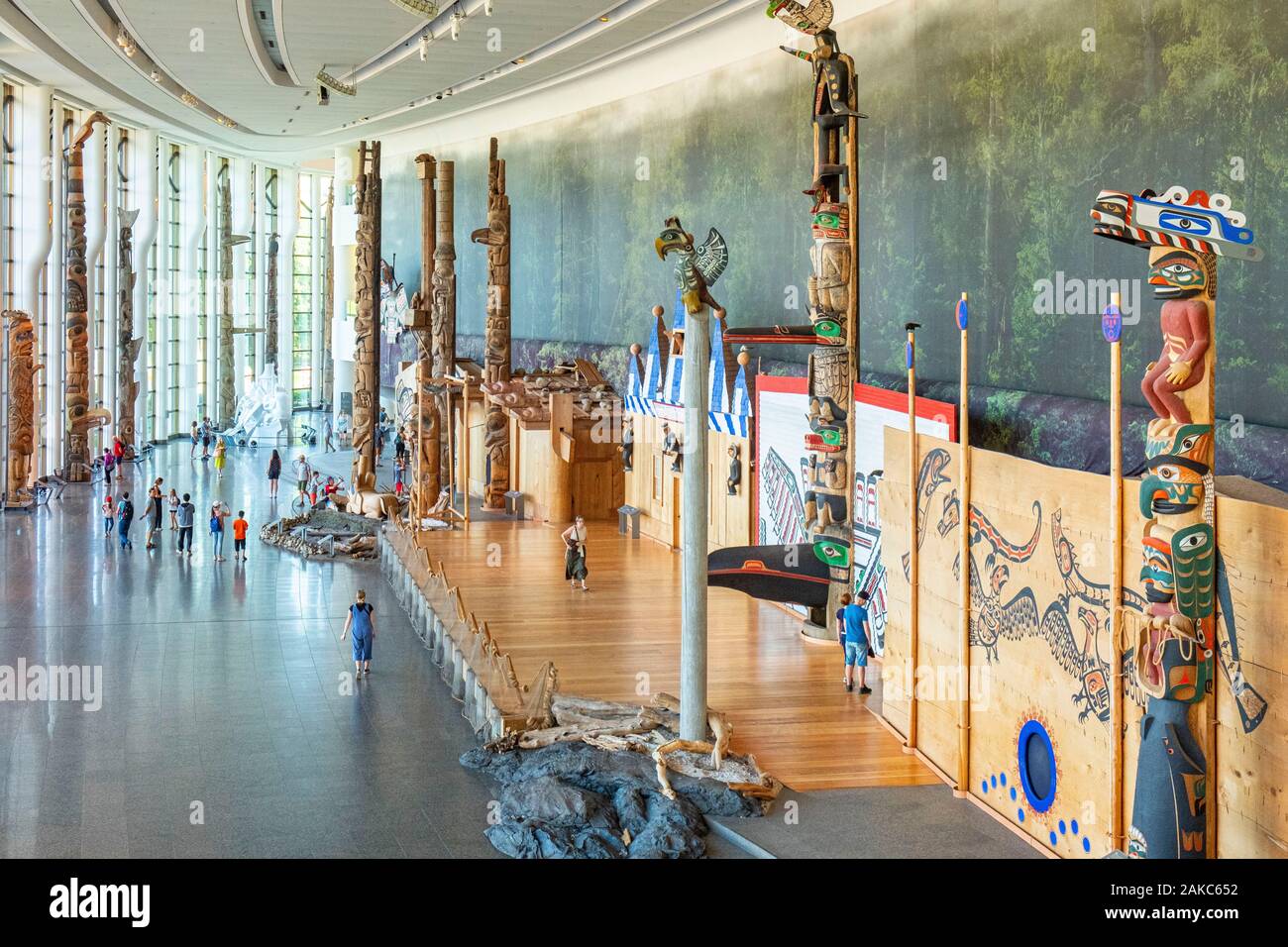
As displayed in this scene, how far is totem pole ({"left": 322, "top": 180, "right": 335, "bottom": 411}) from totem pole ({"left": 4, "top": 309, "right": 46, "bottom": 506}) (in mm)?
Answer: 18758

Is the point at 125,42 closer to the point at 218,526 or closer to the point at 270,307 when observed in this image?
the point at 218,526

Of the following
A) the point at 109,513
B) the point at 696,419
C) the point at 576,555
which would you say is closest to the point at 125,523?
the point at 109,513

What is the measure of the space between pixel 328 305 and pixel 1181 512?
41.3 meters

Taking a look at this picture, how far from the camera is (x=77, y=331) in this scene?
30031 millimetres

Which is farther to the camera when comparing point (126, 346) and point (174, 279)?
point (174, 279)

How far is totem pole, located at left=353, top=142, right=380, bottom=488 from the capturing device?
26.5m

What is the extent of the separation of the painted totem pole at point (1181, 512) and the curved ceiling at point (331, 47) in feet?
48.2

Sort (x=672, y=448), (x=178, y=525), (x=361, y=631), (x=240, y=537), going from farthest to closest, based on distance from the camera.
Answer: (x=178, y=525), (x=240, y=537), (x=672, y=448), (x=361, y=631)

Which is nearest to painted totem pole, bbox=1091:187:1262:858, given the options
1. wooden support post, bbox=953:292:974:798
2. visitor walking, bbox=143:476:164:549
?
wooden support post, bbox=953:292:974:798

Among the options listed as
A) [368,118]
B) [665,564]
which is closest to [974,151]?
[665,564]

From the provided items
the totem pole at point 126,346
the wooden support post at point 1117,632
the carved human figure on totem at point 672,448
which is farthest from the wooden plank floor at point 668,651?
the totem pole at point 126,346

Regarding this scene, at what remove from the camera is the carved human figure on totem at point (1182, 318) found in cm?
677

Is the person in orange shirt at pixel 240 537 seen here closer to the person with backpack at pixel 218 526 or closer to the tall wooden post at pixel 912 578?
the person with backpack at pixel 218 526

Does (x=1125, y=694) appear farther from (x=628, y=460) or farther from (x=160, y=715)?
(x=628, y=460)
